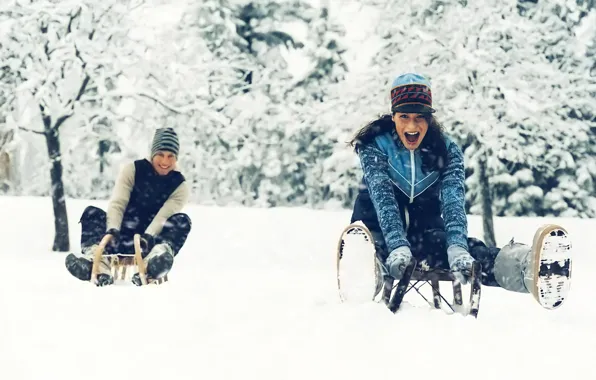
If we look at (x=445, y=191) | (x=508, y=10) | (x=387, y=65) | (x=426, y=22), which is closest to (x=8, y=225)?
(x=387, y=65)

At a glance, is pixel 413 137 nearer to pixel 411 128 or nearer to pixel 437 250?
pixel 411 128

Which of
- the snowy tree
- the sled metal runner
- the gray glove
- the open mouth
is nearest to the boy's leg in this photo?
the sled metal runner

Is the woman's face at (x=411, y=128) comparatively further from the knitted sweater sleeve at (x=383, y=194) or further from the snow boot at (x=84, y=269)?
the snow boot at (x=84, y=269)

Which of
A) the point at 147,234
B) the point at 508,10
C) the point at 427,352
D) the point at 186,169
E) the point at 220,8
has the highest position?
the point at 220,8

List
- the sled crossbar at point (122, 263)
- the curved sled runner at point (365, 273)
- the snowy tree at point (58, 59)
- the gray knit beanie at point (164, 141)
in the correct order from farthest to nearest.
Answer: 1. the snowy tree at point (58, 59)
2. the gray knit beanie at point (164, 141)
3. the sled crossbar at point (122, 263)
4. the curved sled runner at point (365, 273)

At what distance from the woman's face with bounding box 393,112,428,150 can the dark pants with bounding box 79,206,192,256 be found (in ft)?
7.48

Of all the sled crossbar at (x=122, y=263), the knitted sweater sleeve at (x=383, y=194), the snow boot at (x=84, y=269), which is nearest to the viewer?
the knitted sweater sleeve at (x=383, y=194)

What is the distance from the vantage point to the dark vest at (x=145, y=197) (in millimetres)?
5480

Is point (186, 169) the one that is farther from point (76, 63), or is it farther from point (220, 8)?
point (76, 63)

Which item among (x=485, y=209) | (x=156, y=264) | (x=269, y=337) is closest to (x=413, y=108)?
(x=269, y=337)

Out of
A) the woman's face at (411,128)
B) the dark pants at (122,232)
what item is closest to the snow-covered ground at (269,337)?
the dark pants at (122,232)

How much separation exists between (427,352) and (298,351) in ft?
1.75

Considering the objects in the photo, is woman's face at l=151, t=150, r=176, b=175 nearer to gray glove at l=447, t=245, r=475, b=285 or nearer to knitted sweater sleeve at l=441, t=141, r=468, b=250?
knitted sweater sleeve at l=441, t=141, r=468, b=250

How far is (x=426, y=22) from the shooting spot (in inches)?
539
